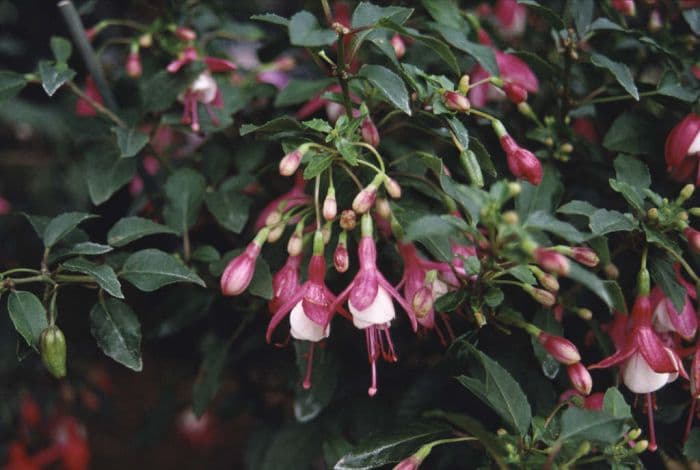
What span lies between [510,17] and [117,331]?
0.66 metres

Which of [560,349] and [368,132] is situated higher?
[368,132]

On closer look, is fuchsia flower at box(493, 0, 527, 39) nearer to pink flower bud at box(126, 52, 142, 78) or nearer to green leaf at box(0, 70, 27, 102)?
pink flower bud at box(126, 52, 142, 78)

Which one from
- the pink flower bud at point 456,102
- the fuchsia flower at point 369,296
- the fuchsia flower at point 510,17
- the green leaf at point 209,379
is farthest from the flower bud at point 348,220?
the fuchsia flower at point 510,17

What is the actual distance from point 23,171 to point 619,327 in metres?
1.41

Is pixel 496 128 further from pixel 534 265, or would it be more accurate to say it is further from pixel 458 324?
pixel 458 324

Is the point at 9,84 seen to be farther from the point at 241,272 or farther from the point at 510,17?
the point at 510,17

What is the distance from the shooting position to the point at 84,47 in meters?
0.88

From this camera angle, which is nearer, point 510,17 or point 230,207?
point 230,207

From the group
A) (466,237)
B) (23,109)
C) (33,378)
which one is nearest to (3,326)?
(33,378)

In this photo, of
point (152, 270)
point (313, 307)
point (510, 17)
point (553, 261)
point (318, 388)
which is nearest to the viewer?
point (553, 261)

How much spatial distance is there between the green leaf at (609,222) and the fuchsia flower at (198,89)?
418 mm

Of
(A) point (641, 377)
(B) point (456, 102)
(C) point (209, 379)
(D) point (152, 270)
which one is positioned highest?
(B) point (456, 102)

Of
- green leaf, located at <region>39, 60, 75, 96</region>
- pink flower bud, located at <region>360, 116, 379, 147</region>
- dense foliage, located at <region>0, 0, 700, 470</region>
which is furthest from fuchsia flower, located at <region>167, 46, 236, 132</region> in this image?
pink flower bud, located at <region>360, 116, 379, 147</region>

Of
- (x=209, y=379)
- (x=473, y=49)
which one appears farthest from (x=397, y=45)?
(x=209, y=379)
